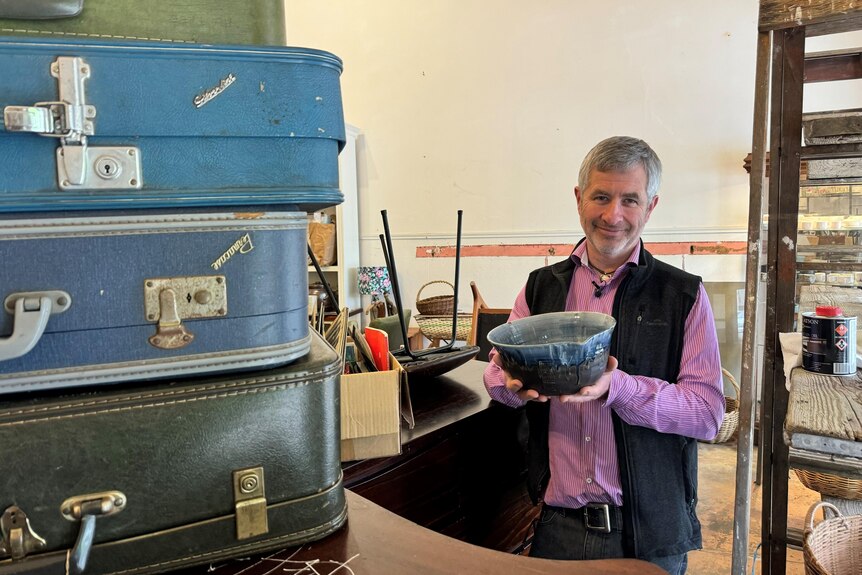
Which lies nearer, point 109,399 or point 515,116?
point 109,399

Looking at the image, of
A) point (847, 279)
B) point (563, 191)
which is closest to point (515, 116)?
point (563, 191)

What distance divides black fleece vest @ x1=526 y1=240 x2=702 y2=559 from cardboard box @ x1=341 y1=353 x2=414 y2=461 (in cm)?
43

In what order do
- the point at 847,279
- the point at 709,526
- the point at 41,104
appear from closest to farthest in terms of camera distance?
the point at 41,104 → the point at 847,279 → the point at 709,526

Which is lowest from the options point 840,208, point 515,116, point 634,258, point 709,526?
point 709,526

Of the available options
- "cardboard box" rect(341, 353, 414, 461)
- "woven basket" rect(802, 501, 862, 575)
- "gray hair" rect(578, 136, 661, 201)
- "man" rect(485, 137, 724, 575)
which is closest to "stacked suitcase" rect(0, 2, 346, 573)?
"cardboard box" rect(341, 353, 414, 461)

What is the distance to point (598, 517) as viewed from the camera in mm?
1234

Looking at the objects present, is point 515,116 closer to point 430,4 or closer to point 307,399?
point 430,4

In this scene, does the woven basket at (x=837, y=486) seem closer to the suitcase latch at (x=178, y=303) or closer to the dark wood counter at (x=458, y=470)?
the dark wood counter at (x=458, y=470)

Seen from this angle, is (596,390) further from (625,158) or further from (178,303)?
(178,303)

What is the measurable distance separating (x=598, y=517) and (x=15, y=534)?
3.43 feet

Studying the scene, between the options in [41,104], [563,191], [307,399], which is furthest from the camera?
[563,191]

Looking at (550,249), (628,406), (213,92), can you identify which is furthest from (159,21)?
(550,249)

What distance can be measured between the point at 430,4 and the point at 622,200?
11.6ft

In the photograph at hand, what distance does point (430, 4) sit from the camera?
4281mm
